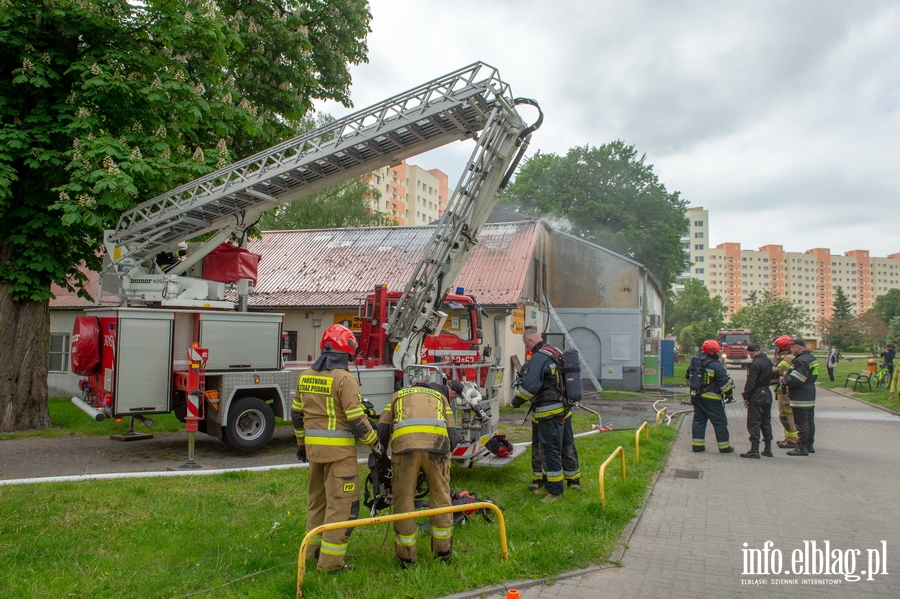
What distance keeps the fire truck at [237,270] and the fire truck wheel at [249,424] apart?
16 millimetres

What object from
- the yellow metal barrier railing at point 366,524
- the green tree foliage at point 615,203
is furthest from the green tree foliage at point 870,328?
the yellow metal barrier railing at point 366,524

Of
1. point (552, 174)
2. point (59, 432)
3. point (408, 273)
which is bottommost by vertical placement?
point (59, 432)

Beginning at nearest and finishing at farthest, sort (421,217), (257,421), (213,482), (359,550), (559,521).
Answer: (359,550) → (559,521) → (213,482) → (257,421) → (421,217)

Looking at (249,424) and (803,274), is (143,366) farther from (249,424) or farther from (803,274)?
(803,274)

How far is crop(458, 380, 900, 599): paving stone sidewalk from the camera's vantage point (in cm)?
427

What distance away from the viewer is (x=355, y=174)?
993cm

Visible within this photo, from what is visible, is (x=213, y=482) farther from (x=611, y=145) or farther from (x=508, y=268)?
(x=611, y=145)

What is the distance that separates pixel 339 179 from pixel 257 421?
4.00m

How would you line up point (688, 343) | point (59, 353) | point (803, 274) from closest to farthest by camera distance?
point (59, 353)
point (688, 343)
point (803, 274)

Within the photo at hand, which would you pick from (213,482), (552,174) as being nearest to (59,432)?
(213,482)

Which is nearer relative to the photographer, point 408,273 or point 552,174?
point 408,273

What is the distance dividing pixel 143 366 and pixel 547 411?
5693 mm

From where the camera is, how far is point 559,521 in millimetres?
5629

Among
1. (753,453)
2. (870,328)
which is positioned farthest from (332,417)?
(870,328)
